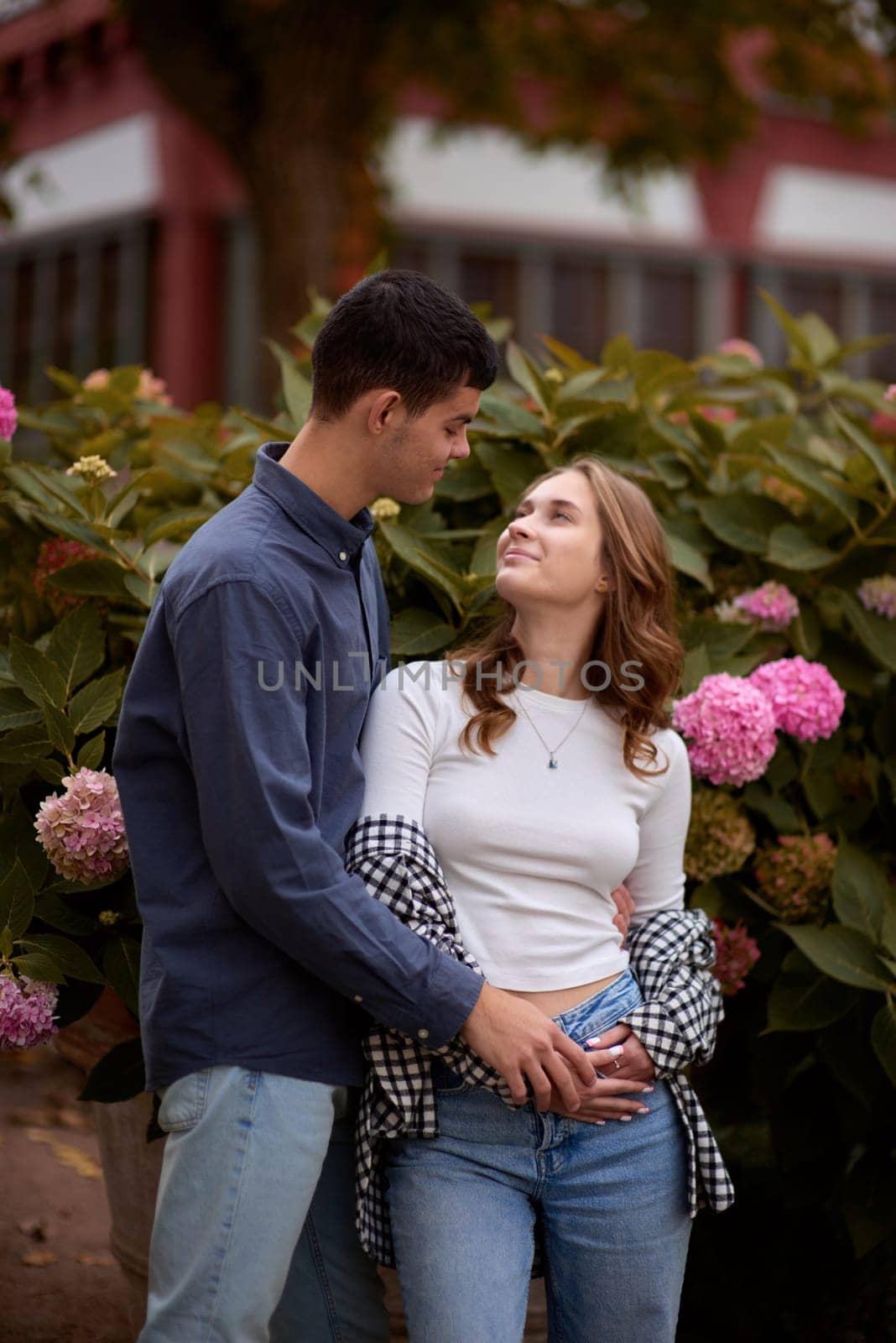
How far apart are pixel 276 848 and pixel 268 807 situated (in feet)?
0.16

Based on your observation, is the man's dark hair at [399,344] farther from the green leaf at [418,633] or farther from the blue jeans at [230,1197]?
the blue jeans at [230,1197]

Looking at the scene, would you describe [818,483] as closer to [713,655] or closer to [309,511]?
[713,655]

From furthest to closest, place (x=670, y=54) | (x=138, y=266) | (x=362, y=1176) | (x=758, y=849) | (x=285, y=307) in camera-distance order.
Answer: (x=138, y=266)
(x=670, y=54)
(x=285, y=307)
(x=758, y=849)
(x=362, y=1176)

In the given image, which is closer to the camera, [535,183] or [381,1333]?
[381,1333]

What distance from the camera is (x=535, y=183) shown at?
12.4 meters

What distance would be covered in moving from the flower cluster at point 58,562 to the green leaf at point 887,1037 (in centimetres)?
148

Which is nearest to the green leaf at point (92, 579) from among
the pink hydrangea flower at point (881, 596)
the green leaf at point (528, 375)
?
the green leaf at point (528, 375)

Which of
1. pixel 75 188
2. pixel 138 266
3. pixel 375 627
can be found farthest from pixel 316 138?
pixel 375 627

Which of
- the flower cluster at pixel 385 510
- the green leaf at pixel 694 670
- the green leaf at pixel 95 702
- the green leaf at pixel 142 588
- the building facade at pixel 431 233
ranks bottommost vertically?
the green leaf at pixel 95 702

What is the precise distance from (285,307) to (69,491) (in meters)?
5.52

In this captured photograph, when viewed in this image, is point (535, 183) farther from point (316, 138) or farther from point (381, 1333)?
point (381, 1333)

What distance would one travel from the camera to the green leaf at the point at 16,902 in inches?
81.4

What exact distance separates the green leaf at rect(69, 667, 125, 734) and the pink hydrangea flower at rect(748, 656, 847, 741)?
1.06m

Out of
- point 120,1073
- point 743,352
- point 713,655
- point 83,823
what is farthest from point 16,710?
point 743,352
